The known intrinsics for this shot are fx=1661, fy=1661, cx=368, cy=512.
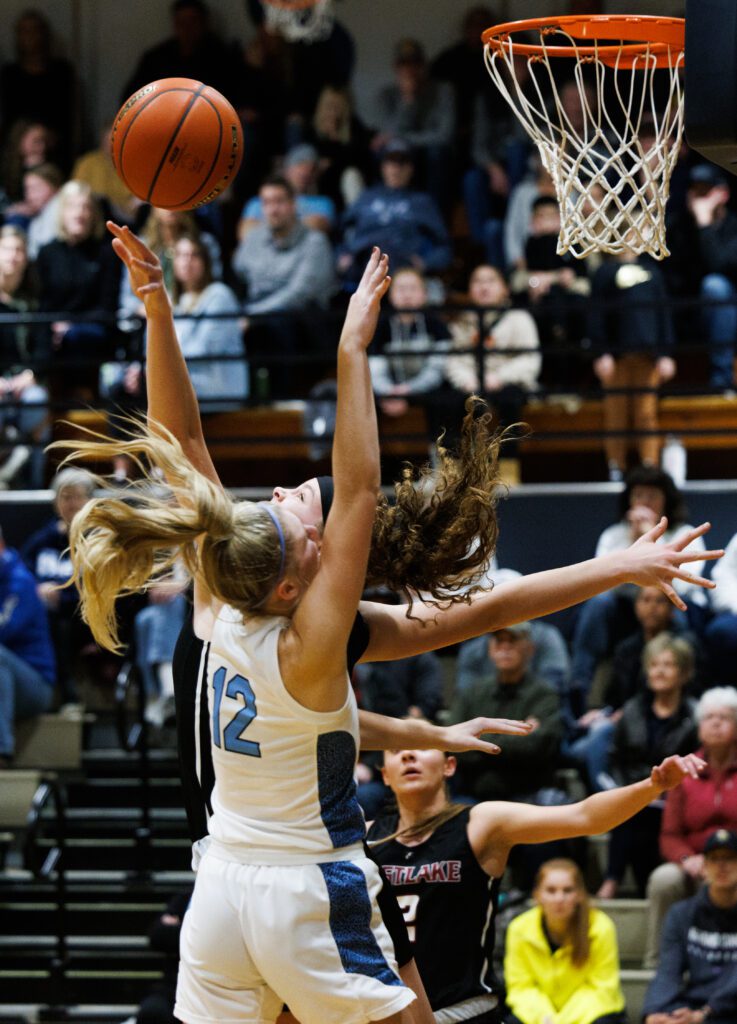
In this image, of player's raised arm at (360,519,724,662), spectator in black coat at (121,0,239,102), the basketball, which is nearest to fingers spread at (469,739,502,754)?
player's raised arm at (360,519,724,662)

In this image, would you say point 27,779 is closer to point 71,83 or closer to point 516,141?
point 516,141

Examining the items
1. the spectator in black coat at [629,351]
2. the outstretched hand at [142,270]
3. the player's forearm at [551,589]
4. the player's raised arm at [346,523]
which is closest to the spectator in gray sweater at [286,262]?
the spectator in black coat at [629,351]

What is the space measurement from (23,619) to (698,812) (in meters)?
3.28

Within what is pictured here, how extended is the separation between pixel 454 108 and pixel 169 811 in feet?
18.9

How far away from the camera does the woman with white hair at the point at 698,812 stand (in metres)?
6.59

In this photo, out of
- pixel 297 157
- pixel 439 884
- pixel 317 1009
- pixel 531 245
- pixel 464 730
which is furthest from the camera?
pixel 297 157

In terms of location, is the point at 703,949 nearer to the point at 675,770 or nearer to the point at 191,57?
the point at 675,770

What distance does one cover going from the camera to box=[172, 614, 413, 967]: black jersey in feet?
10.6

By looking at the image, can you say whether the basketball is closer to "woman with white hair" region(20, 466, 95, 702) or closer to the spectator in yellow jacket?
the spectator in yellow jacket

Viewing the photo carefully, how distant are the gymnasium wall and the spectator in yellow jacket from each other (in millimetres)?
7243

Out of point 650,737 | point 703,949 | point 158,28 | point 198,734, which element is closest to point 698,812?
point 650,737

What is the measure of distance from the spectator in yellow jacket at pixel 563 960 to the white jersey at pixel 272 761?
3.33 meters

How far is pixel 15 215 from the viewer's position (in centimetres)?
1058

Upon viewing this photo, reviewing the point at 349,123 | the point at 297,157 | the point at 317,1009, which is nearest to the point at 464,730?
the point at 317,1009
